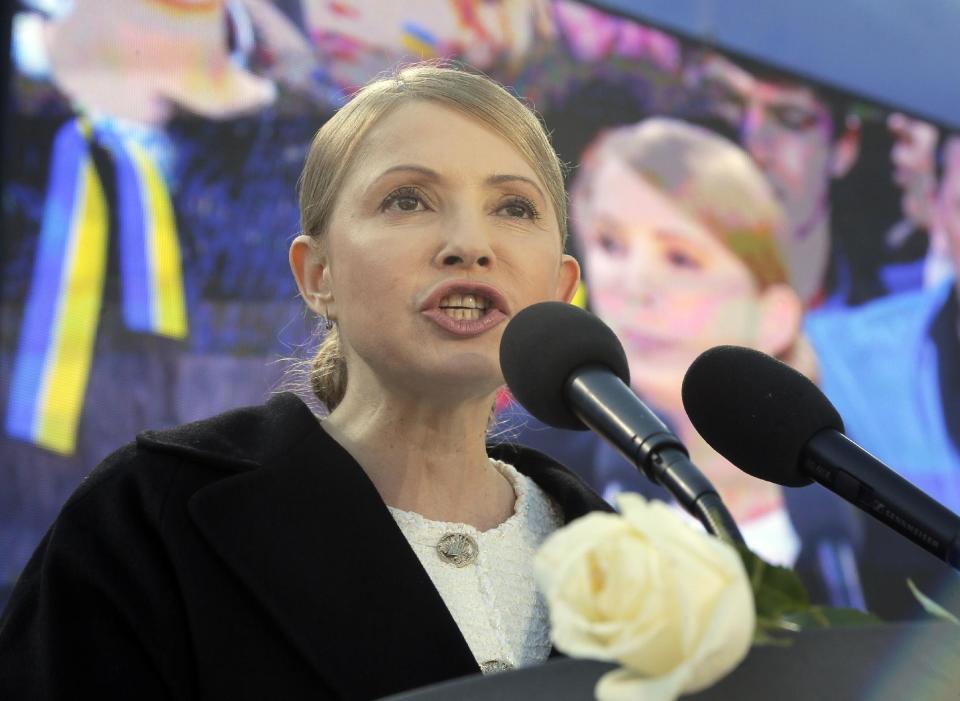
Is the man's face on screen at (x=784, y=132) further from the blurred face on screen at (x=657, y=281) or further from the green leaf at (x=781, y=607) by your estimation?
the green leaf at (x=781, y=607)

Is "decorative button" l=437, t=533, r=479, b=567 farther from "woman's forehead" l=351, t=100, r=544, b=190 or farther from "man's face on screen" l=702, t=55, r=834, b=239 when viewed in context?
"man's face on screen" l=702, t=55, r=834, b=239

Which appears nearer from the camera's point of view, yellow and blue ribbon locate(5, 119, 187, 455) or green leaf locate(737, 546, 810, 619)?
green leaf locate(737, 546, 810, 619)

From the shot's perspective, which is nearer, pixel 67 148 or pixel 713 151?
pixel 67 148

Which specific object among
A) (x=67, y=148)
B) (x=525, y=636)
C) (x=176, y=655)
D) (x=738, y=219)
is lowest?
(x=67, y=148)

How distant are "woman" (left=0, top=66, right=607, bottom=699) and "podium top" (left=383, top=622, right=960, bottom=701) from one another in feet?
2.16

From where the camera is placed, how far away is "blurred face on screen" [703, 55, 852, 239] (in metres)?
3.70

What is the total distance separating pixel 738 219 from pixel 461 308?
236 centimetres

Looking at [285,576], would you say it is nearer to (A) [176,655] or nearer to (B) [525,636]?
(A) [176,655]

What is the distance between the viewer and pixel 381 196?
60.1 inches

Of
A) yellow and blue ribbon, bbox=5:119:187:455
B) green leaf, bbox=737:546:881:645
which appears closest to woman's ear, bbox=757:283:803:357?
yellow and blue ribbon, bbox=5:119:187:455

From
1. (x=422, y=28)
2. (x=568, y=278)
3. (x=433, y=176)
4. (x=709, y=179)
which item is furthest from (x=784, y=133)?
Result: (x=433, y=176)

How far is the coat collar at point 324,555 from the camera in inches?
50.3

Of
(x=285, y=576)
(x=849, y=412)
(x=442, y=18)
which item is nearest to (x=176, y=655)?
(x=285, y=576)

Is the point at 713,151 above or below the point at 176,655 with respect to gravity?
above
